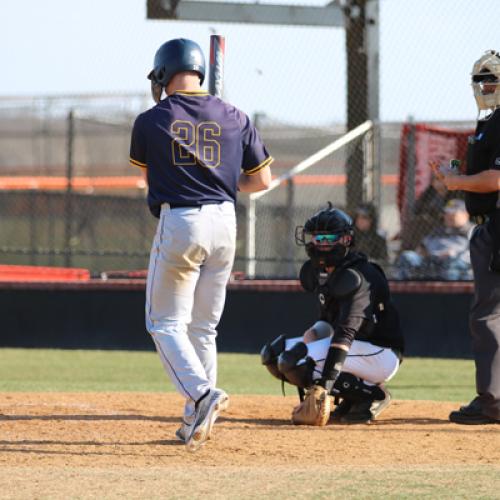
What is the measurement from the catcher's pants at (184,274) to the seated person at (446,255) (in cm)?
668

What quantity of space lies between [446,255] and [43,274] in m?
5.20

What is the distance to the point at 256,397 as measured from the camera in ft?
26.7

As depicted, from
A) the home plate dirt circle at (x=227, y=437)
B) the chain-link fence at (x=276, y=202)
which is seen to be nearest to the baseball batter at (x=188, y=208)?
the home plate dirt circle at (x=227, y=437)

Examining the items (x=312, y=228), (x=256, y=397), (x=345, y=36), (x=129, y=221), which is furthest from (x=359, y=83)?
(x=312, y=228)

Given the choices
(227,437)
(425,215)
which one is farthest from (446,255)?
(227,437)

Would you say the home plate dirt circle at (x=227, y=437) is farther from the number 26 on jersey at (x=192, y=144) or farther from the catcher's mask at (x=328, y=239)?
the number 26 on jersey at (x=192, y=144)

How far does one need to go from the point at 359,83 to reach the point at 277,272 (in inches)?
103

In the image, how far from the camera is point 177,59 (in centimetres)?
566

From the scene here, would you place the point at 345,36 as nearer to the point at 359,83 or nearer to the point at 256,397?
the point at 359,83

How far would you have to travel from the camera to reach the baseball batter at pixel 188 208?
215 inches

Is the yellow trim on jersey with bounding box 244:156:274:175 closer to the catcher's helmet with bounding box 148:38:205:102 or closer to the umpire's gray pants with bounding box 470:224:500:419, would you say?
the catcher's helmet with bounding box 148:38:205:102

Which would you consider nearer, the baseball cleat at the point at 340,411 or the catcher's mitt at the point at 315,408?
the catcher's mitt at the point at 315,408

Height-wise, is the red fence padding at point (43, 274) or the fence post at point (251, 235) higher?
the fence post at point (251, 235)

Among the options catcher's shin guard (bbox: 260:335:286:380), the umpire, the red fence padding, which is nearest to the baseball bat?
the umpire
